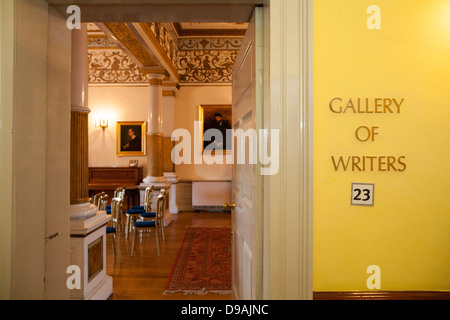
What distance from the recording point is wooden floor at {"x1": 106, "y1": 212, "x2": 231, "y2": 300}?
3.11 meters

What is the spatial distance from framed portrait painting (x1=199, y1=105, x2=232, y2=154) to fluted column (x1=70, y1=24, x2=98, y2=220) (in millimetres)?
5114

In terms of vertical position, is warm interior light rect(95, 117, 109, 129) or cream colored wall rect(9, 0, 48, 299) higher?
warm interior light rect(95, 117, 109, 129)

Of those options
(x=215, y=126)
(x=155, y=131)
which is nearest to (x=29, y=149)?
(x=155, y=131)

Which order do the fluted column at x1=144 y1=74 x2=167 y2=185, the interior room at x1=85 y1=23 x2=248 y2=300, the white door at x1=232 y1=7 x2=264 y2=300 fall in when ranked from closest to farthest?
the white door at x1=232 y1=7 x2=264 y2=300
the fluted column at x1=144 y1=74 x2=167 y2=185
the interior room at x1=85 y1=23 x2=248 y2=300

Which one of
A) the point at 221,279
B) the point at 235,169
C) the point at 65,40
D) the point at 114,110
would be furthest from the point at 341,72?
the point at 114,110

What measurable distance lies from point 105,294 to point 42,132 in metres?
2.12

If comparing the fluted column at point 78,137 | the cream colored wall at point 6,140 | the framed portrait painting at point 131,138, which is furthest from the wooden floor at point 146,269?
the framed portrait painting at point 131,138

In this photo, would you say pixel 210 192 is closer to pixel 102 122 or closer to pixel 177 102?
pixel 177 102

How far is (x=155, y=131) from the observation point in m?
6.38

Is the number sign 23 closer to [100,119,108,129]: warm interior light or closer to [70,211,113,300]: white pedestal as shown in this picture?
[70,211,113,300]: white pedestal

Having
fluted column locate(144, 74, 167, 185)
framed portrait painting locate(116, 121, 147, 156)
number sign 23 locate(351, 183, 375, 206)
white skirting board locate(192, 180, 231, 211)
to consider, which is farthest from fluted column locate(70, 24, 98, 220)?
framed portrait painting locate(116, 121, 147, 156)

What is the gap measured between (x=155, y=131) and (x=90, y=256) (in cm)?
392

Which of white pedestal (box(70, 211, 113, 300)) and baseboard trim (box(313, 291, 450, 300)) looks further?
white pedestal (box(70, 211, 113, 300))
